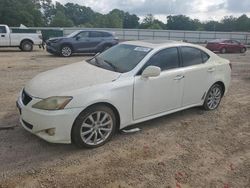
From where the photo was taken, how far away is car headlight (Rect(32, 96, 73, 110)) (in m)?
4.11

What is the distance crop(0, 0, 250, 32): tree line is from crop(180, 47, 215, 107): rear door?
196ft

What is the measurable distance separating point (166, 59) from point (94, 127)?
72.1 inches

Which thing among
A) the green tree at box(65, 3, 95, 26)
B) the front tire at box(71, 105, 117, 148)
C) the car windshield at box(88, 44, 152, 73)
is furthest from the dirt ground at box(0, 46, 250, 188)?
the green tree at box(65, 3, 95, 26)

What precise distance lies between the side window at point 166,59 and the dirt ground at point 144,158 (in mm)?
1038

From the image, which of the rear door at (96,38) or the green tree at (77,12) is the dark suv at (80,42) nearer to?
the rear door at (96,38)

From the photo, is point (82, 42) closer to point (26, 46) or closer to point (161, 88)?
point (26, 46)

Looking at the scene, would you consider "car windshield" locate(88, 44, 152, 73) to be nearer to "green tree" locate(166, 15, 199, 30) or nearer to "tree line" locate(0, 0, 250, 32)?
"tree line" locate(0, 0, 250, 32)

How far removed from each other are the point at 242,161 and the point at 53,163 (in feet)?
8.53

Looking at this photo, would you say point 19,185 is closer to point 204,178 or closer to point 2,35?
point 204,178

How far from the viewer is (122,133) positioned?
505 centimetres

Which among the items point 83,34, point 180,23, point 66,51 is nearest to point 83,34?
point 83,34

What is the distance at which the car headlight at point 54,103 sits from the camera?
162 inches

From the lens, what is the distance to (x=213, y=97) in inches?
251

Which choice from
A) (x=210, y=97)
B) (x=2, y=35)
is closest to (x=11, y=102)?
(x=210, y=97)
